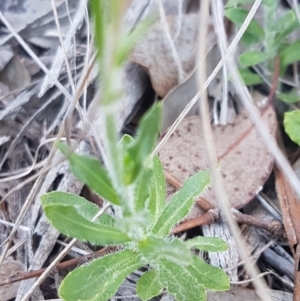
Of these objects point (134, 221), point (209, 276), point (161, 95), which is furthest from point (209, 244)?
point (161, 95)

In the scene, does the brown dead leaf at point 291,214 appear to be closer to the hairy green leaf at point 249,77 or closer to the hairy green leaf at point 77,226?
the hairy green leaf at point 249,77

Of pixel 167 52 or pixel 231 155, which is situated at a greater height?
pixel 167 52

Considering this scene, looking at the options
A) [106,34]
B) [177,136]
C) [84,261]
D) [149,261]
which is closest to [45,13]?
[177,136]

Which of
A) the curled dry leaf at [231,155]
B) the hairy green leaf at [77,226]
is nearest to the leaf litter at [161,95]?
the curled dry leaf at [231,155]

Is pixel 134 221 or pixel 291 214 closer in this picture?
pixel 134 221

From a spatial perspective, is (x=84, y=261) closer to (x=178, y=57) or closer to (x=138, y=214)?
(x=138, y=214)

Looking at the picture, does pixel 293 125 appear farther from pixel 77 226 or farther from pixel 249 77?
pixel 77 226
